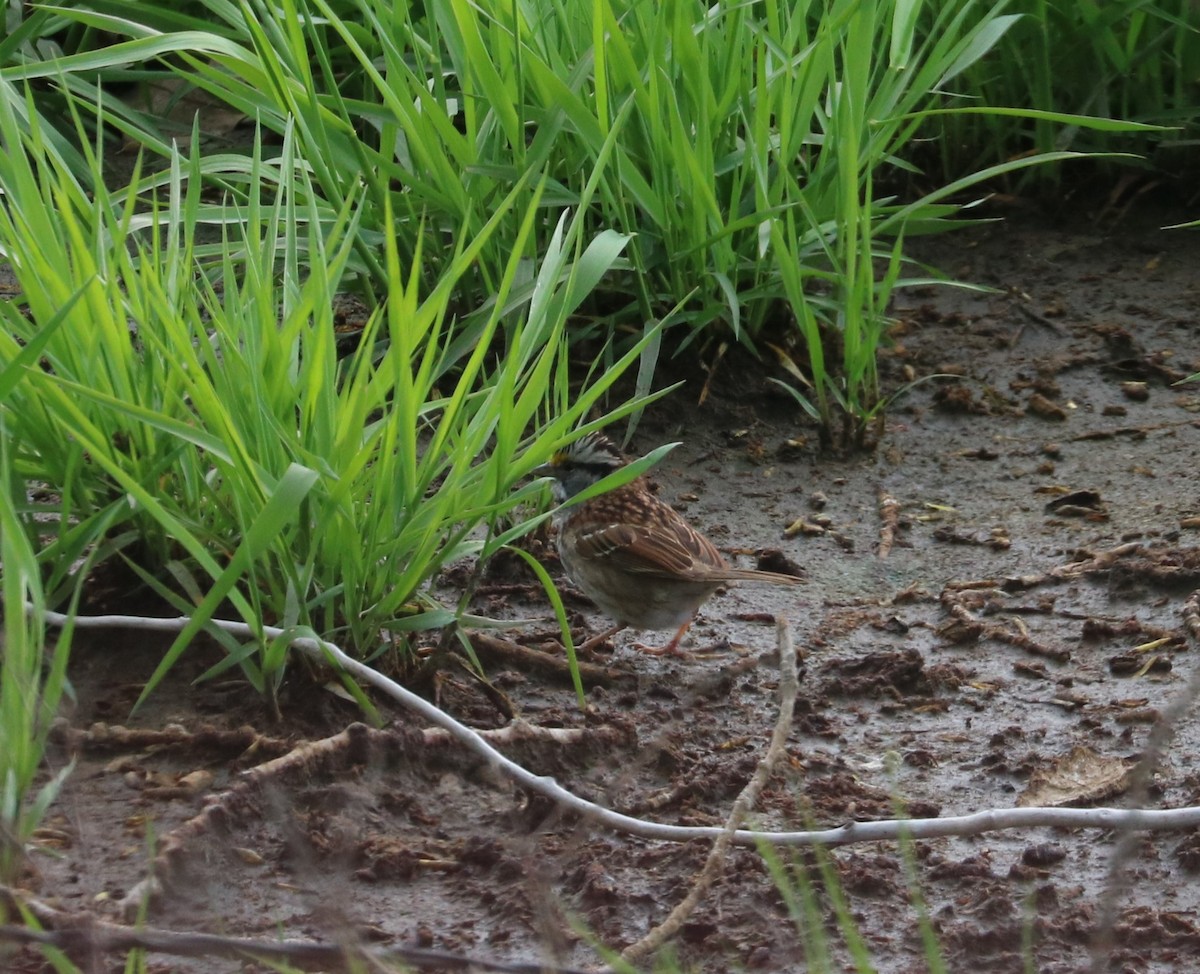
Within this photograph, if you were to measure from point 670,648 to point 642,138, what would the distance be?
4.85ft

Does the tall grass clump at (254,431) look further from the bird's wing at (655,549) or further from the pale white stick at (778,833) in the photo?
the bird's wing at (655,549)

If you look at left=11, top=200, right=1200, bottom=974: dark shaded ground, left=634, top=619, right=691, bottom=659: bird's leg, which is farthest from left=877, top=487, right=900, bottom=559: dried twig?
left=634, top=619, right=691, bottom=659: bird's leg

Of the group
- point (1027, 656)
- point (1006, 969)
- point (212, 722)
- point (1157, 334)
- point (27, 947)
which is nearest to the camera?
point (27, 947)

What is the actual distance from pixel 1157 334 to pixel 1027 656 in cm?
190

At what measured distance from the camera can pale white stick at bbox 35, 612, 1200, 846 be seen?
262cm

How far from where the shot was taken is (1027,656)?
3.90m

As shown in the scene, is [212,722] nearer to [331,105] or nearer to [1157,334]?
[331,105]

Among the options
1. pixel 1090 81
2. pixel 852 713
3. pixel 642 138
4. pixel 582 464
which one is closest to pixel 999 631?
pixel 852 713

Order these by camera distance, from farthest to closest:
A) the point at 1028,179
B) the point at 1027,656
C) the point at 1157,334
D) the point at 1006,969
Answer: the point at 1028,179, the point at 1157,334, the point at 1027,656, the point at 1006,969

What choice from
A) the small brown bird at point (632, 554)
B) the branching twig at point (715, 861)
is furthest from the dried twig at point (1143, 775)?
the small brown bird at point (632, 554)

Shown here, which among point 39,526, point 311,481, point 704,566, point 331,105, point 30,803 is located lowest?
point 704,566

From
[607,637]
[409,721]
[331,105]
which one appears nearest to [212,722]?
[409,721]

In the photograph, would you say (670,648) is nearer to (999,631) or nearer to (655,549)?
(655,549)

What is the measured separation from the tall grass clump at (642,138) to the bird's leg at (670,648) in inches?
35.5
